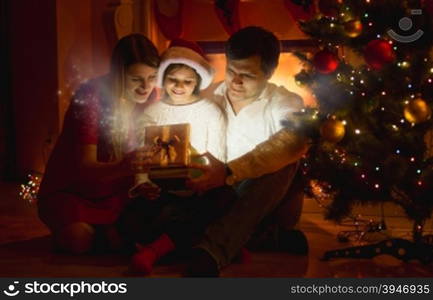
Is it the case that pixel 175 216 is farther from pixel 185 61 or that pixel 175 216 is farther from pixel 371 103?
pixel 371 103

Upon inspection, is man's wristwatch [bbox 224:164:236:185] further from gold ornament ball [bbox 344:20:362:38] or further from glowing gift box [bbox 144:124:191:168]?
gold ornament ball [bbox 344:20:362:38]

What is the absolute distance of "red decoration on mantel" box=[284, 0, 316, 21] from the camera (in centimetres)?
286

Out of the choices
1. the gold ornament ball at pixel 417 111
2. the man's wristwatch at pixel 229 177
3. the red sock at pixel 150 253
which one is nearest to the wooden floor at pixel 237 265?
the red sock at pixel 150 253

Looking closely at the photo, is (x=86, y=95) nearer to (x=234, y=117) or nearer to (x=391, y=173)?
(x=234, y=117)

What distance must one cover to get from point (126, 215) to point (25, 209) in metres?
1.19

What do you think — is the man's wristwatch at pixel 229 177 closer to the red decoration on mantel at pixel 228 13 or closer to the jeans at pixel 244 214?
the jeans at pixel 244 214

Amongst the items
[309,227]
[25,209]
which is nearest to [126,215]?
[309,227]

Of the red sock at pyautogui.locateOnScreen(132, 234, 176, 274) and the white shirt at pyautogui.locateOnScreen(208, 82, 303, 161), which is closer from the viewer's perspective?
the red sock at pyautogui.locateOnScreen(132, 234, 176, 274)

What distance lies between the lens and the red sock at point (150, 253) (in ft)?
5.98

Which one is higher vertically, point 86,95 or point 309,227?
point 86,95

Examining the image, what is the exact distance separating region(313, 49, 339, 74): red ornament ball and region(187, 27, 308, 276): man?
0.81 feet

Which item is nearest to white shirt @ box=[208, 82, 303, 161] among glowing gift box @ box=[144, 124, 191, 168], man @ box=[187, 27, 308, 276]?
man @ box=[187, 27, 308, 276]

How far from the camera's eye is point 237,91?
7.04 ft

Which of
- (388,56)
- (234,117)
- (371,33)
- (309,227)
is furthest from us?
(309,227)
